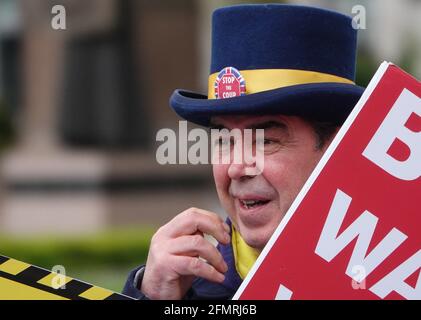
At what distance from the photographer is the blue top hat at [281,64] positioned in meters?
2.70

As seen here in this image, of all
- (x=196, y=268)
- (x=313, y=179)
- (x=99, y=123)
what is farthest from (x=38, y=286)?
(x=99, y=123)

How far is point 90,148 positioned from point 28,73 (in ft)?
17.7

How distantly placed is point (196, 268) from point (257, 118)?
1.33 feet

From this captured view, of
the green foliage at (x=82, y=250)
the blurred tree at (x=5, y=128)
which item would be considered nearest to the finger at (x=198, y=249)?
the green foliage at (x=82, y=250)

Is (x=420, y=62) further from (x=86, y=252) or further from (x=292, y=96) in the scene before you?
(x=292, y=96)

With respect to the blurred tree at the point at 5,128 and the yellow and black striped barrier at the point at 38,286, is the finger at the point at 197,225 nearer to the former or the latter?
the yellow and black striped barrier at the point at 38,286

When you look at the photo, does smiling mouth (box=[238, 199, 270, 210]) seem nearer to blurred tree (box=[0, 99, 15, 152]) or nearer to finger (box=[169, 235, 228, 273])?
finger (box=[169, 235, 228, 273])

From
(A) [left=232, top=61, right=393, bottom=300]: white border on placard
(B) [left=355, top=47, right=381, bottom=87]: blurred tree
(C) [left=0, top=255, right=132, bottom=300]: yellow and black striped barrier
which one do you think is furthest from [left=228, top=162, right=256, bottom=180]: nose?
(B) [left=355, top=47, right=381, bottom=87]: blurred tree

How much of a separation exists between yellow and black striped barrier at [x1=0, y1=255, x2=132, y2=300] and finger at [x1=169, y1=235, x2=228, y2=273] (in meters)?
0.38

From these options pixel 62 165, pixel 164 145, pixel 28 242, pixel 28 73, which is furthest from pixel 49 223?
pixel 164 145

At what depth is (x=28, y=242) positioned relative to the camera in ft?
44.1

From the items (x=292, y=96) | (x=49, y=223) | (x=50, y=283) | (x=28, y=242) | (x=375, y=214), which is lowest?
(x=49, y=223)

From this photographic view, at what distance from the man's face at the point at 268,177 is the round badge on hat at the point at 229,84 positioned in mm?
58

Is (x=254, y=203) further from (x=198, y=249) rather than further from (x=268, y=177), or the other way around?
(x=198, y=249)
